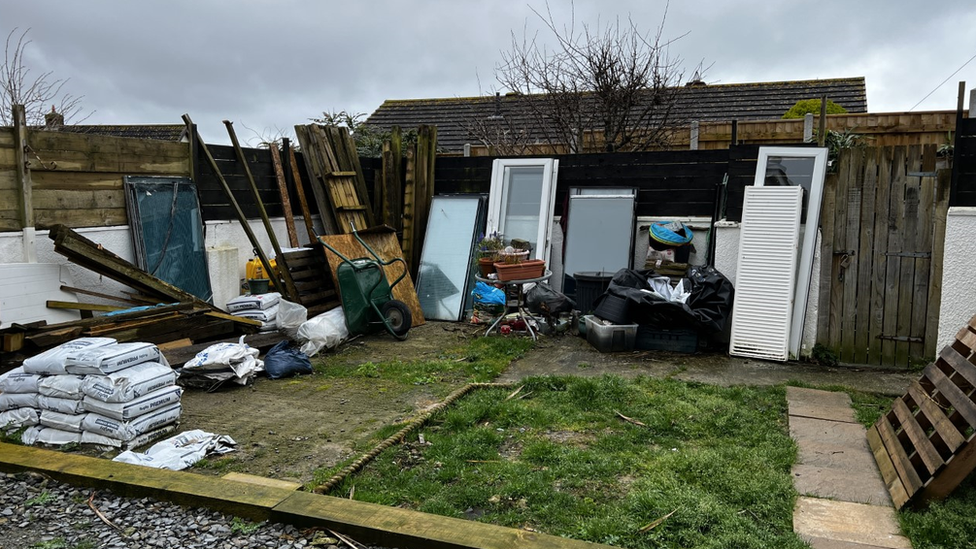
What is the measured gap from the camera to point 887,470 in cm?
352

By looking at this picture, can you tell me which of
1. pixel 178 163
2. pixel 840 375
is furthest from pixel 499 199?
pixel 840 375

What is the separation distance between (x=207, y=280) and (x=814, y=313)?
6204mm

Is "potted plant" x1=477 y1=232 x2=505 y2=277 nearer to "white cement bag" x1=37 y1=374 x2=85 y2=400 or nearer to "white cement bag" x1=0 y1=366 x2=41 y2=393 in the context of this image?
"white cement bag" x1=37 y1=374 x2=85 y2=400

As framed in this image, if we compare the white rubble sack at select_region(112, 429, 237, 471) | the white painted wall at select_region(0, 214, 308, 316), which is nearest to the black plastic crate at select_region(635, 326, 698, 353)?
the white rubble sack at select_region(112, 429, 237, 471)

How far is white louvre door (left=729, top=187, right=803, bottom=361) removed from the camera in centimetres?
629

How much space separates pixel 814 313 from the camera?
632 centimetres

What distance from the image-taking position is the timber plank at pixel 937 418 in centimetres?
311

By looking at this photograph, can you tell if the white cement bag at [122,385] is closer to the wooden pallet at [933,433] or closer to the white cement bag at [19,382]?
the white cement bag at [19,382]

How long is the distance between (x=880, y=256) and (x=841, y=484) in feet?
11.1

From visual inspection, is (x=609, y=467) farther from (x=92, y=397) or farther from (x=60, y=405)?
(x=60, y=405)

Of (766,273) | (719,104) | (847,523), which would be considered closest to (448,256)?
(766,273)

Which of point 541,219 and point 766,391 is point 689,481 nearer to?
point 766,391

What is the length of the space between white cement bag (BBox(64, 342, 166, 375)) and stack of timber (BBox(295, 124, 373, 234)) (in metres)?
4.38

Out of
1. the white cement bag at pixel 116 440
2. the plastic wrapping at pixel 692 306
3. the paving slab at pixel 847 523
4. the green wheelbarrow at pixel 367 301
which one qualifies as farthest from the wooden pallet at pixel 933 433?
the green wheelbarrow at pixel 367 301
